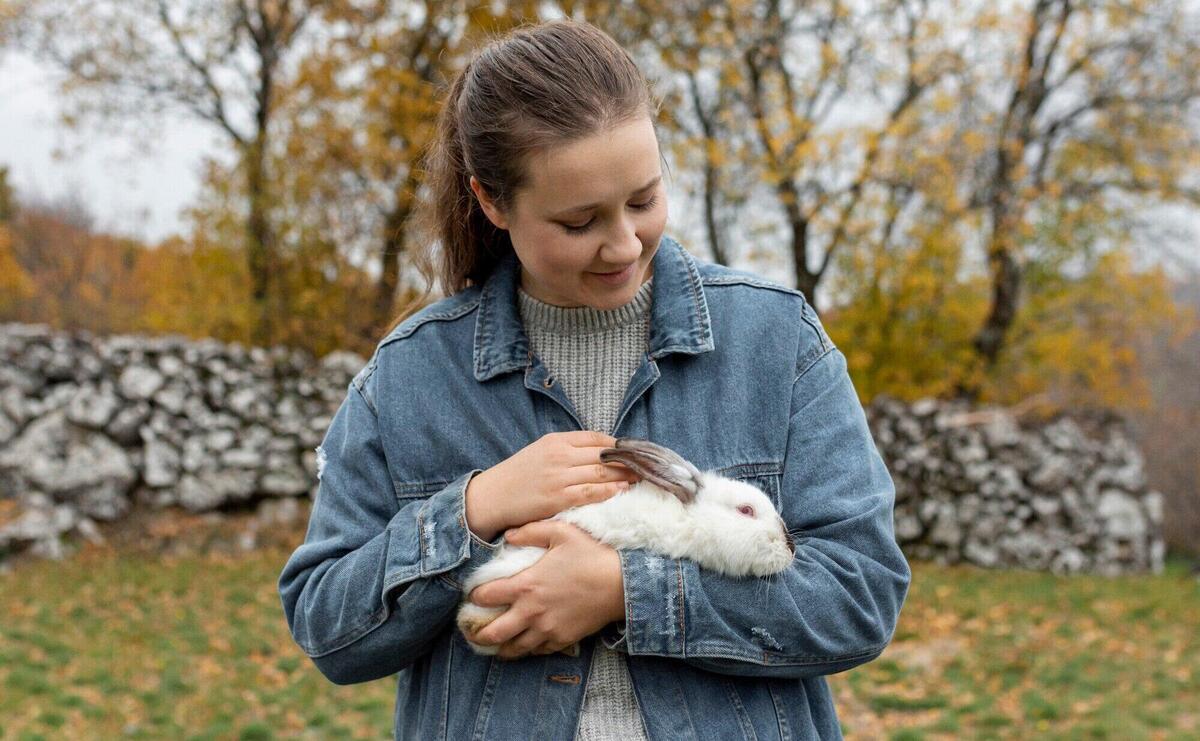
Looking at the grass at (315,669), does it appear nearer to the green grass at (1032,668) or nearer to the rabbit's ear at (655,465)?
the green grass at (1032,668)

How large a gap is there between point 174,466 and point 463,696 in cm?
908

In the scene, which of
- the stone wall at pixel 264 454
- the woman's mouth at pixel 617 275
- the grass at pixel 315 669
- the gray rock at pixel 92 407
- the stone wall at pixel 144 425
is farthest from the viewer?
the gray rock at pixel 92 407

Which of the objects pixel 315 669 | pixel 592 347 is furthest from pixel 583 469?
pixel 315 669

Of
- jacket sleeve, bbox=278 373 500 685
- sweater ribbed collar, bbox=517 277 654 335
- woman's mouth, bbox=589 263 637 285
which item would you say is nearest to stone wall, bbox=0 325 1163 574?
jacket sleeve, bbox=278 373 500 685

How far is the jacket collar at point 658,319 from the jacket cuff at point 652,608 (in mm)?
372

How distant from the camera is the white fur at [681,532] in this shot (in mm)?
1435

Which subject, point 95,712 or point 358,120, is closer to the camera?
point 95,712

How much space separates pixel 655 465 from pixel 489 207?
532mm

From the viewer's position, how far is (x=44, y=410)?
30.9 feet

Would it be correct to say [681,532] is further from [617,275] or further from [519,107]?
[519,107]

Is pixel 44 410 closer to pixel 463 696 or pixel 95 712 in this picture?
pixel 95 712

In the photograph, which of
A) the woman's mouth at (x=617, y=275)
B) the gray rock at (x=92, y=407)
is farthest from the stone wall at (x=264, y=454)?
the woman's mouth at (x=617, y=275)

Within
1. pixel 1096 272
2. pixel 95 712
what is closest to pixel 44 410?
pixel 95 712

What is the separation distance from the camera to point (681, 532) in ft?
4.88
